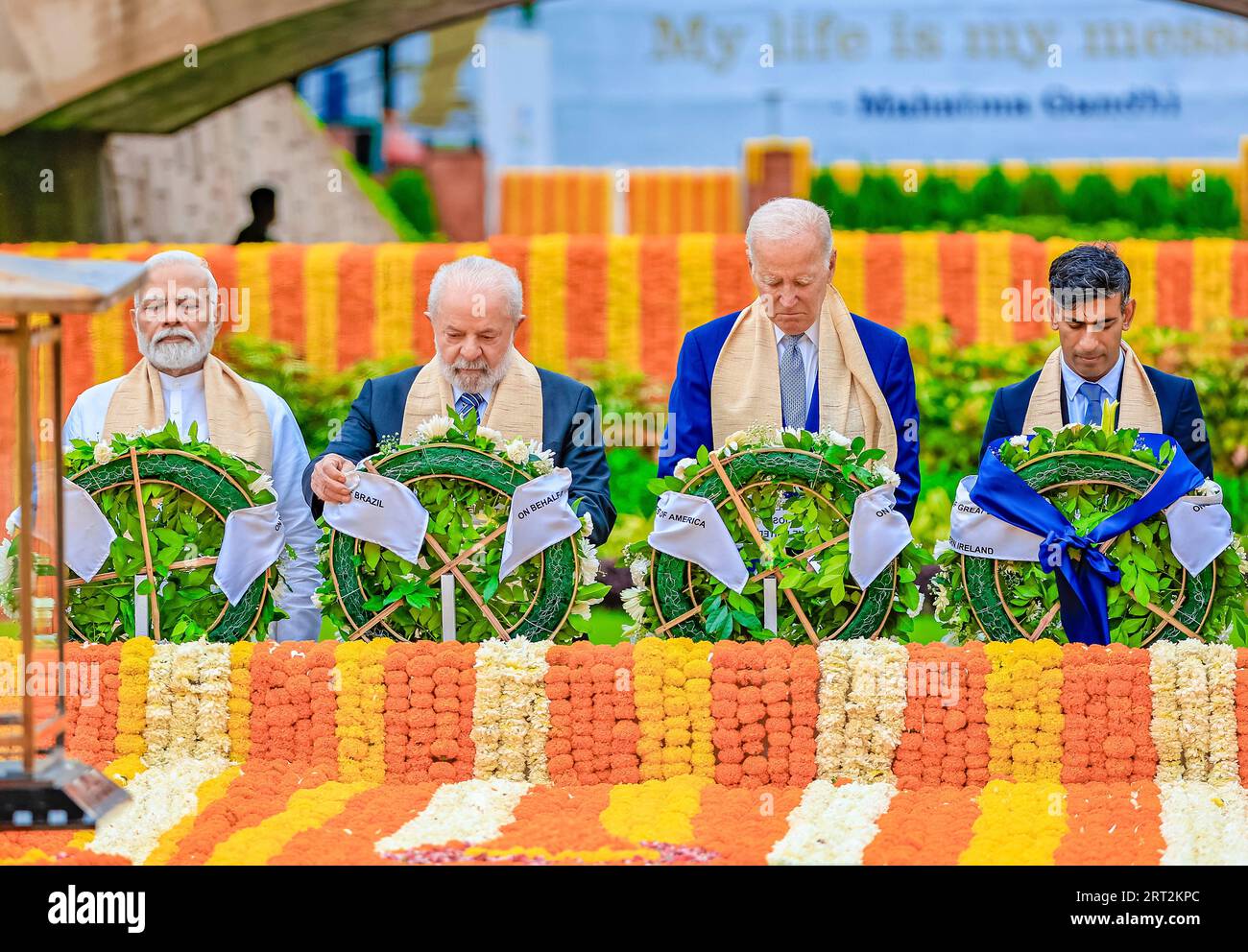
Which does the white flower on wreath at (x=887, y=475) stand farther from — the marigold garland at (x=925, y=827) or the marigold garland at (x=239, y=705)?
the marigold garland at (x=239, y=705)

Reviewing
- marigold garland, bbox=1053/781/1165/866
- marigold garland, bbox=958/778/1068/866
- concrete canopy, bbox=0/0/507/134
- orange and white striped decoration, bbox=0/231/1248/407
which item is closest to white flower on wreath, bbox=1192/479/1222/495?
marigold garland, bbox=958/778/1068/866

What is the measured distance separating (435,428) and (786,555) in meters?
1.00

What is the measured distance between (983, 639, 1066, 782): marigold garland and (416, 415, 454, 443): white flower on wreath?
1.57 m

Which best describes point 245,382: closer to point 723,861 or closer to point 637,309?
point 723,861

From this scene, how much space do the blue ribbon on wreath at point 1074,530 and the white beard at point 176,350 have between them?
2322 millimetres

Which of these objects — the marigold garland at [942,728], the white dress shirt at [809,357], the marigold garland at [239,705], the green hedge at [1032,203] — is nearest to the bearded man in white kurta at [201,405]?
the marigold garland at [239,705]

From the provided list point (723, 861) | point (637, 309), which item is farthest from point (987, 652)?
point (637, 309)

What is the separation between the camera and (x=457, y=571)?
484 centimetres

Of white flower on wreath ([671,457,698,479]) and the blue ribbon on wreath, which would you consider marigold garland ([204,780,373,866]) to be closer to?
white flower on wreath ([671,457,698,479])

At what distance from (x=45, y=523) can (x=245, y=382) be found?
1099 millimetres

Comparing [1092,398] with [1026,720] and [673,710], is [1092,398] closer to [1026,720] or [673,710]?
[1026,720]

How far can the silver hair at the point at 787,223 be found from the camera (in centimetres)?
491

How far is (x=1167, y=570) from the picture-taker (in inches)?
186

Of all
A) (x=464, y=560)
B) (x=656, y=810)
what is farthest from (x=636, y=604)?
(x=656, y=810)
